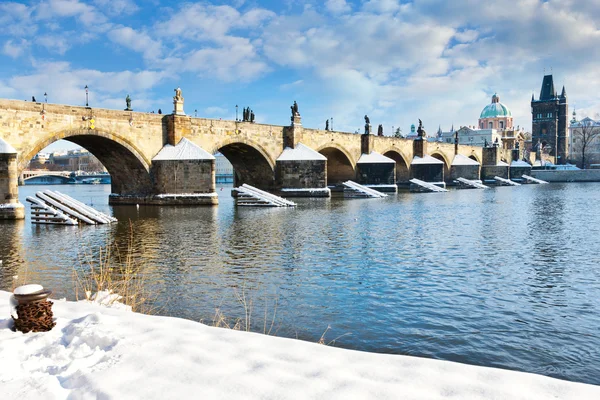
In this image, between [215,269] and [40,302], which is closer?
[40,302]

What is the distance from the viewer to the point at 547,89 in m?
110

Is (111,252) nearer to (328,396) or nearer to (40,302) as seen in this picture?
(40,302)

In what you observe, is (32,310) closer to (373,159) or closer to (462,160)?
(373,159)

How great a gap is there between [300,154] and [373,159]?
11373 mm

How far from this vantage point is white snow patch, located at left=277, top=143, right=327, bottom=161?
38844 mm

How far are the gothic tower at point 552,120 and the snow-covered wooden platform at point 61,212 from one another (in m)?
104

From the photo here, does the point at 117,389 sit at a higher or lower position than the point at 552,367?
higher

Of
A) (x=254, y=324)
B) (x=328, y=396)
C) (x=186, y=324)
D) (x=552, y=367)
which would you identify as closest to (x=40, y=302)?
(x=186, y=324)

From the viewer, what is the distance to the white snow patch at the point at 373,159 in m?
47.4

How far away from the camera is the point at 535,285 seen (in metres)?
9.62

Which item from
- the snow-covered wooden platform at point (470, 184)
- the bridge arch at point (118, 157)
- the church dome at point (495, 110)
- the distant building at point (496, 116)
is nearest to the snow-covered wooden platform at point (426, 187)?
the snow-covered wooden platform at point (470, 184)

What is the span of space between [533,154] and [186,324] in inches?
3845

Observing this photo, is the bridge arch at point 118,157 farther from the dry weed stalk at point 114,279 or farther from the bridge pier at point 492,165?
the bridge pier at point 492,165

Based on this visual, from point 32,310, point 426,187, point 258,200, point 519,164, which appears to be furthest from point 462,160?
point 32,310
